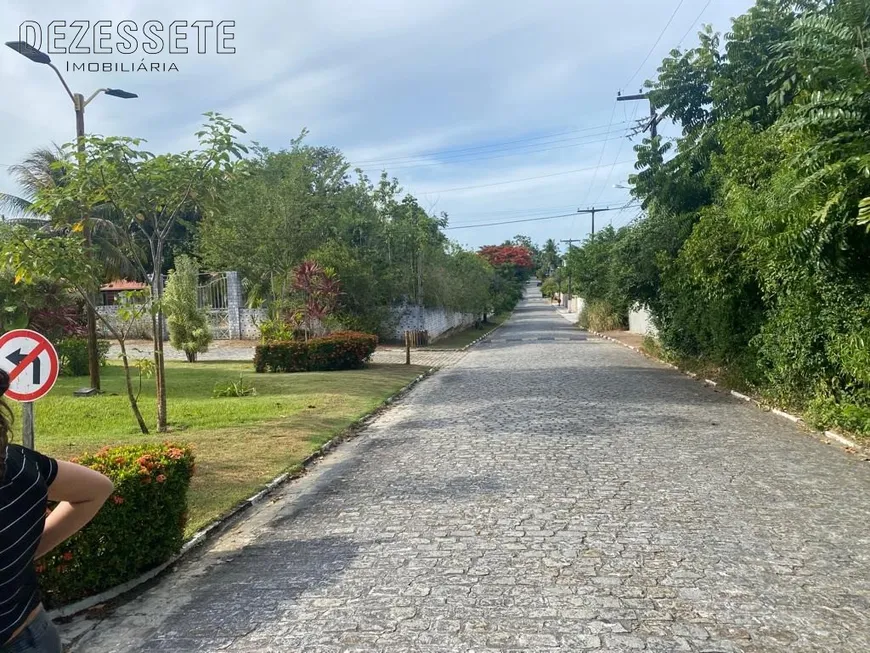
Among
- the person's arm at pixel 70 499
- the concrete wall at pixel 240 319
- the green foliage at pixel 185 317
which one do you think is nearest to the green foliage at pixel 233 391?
the green foliage at pixel 185 317

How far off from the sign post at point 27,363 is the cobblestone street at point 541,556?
166cm

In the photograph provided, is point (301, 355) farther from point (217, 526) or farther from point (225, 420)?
point (217, 526)

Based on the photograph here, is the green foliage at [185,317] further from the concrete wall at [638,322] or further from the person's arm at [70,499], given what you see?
the concrete wall at [638,322]

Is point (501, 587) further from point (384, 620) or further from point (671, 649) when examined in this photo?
point (671, 649)

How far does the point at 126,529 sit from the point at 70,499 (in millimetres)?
2765

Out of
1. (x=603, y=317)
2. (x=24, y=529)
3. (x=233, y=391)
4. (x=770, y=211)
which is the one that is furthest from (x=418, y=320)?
(x=24, y=529)

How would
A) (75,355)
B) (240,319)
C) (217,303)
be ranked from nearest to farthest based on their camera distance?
(75,355) < (240,319) < (217,303)

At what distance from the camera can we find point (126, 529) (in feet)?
15.7

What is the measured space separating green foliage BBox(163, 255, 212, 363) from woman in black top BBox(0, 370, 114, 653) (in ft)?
63.0

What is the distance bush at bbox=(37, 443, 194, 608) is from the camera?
14.7 ft

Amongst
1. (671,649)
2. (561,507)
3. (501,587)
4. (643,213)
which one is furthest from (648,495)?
(643,213)

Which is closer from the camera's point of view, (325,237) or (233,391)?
(233,391)

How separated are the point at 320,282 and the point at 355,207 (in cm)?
814

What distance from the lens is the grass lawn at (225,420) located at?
783 cm
